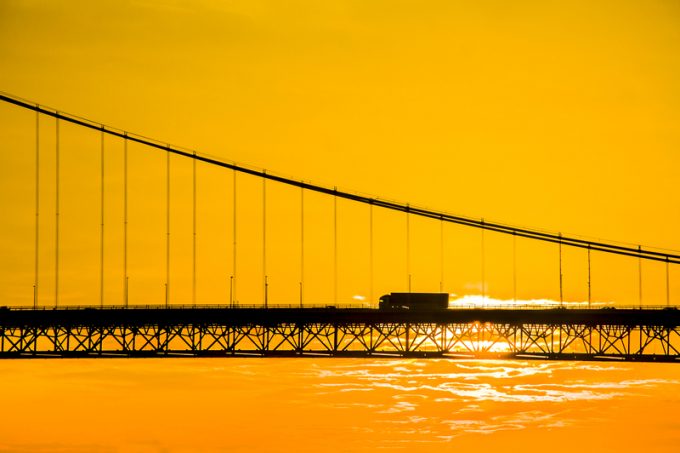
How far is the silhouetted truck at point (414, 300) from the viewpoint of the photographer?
13012cm

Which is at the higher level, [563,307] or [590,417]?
[563,307]

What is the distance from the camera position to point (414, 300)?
131125 mm

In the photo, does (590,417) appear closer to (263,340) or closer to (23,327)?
(263,340)

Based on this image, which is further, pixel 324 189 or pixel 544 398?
pixel 544 398

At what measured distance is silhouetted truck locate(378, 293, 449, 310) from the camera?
130125 millimetres

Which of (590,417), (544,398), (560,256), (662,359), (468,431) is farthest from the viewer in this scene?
(544,398)

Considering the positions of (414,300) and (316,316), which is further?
(414,300)

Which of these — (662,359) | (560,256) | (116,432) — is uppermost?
(560,256)

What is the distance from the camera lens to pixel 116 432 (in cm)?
14925

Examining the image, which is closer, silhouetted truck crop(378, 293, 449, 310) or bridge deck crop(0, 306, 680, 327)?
bridge deck crop(0, 306, 680, 327)

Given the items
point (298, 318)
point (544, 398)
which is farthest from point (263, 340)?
point (544, 398)

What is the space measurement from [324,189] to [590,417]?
57777mm

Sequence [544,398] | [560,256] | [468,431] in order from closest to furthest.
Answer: [560,256], [468,431], [544,398]

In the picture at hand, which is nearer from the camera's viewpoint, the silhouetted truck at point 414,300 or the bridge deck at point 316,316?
the bridge deck at point 316,316
